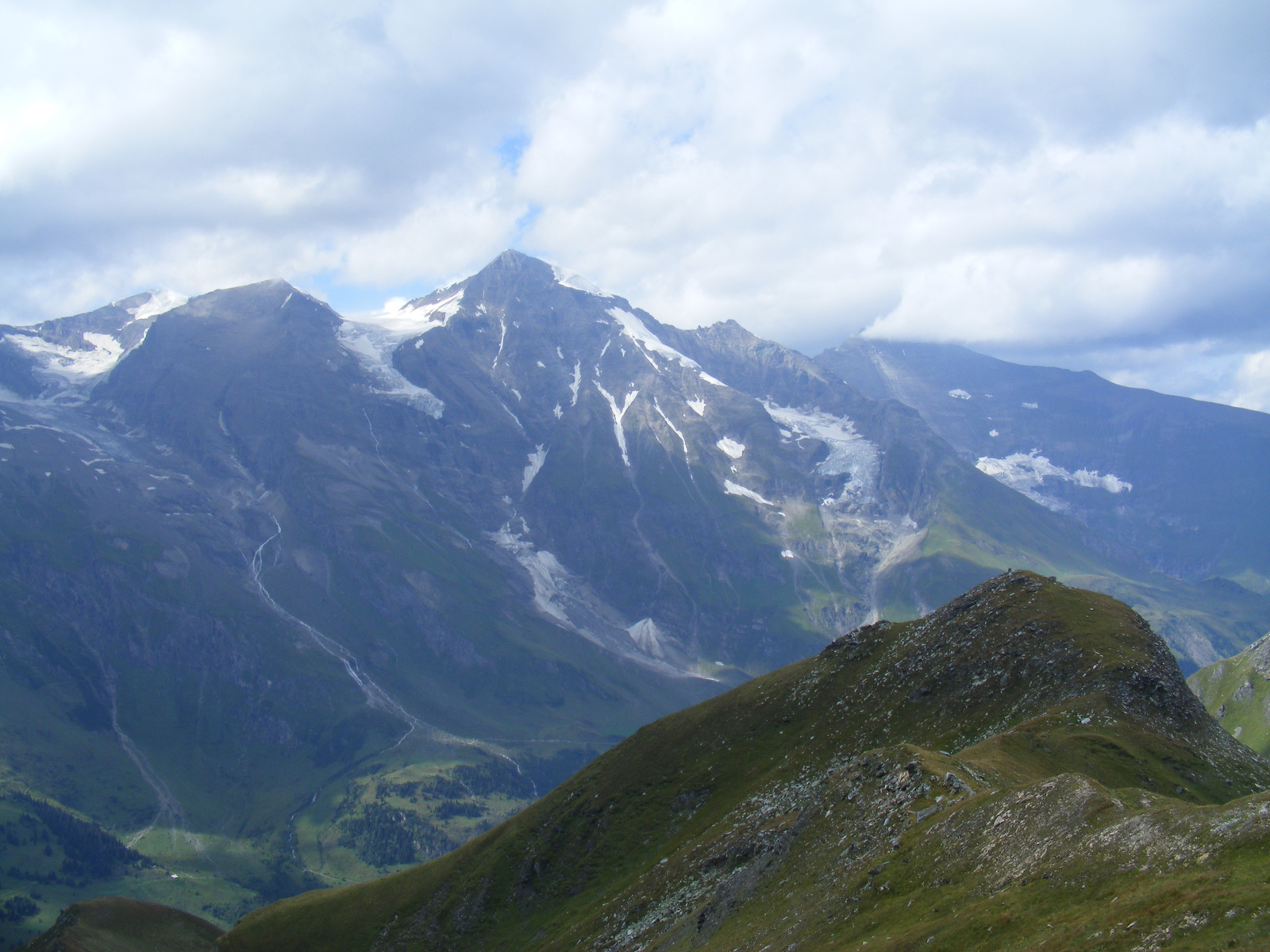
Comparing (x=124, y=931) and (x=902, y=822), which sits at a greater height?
(x=902, y=822)

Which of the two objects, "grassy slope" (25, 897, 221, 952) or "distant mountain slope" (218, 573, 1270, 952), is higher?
"distant mountain slope" (218, 573, 1270, 952)

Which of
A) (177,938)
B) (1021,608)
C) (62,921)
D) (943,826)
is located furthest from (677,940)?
(62,921)

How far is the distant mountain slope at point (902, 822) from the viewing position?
42.1 m

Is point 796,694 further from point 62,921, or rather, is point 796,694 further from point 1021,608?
point 62,921

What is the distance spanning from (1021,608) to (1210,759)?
28.8 metres

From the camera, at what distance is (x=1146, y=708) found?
90062 mm

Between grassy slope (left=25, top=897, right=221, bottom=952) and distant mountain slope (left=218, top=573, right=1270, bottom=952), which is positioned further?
grassy slope (left=25, top=897, right=221, bottom=952)

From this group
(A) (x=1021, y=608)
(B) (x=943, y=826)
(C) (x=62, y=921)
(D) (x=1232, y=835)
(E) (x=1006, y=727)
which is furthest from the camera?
(C) (x=62, y=921)

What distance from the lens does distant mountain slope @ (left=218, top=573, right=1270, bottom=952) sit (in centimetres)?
4212

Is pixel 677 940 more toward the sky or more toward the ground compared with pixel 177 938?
more toward the sky

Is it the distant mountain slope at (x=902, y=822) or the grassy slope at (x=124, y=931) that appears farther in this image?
the grassy slope at (x=124, y=931)

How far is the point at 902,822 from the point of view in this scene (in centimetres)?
6181

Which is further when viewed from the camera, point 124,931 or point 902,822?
point 124,931

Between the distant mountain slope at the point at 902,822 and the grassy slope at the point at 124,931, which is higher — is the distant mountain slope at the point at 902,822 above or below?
above
